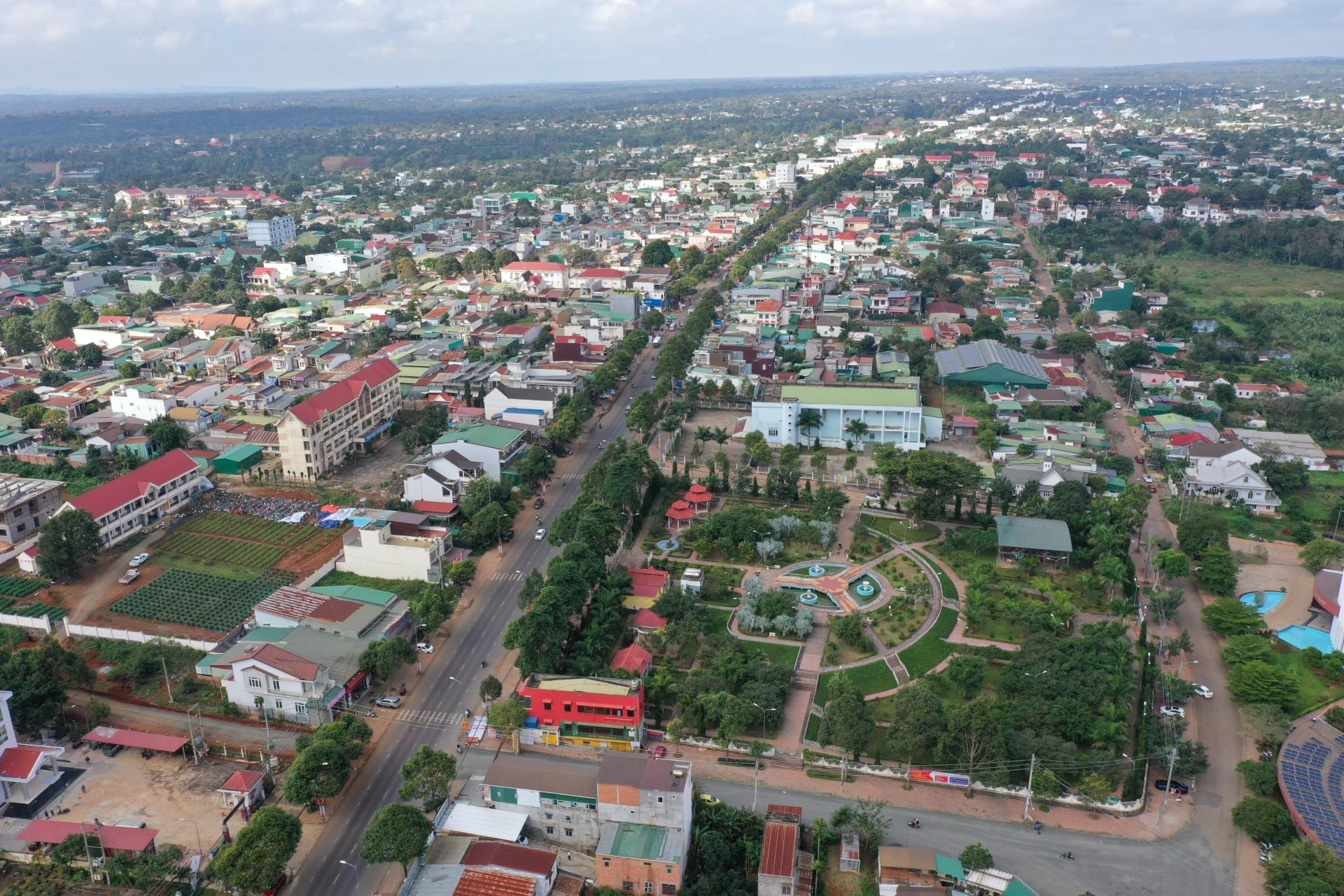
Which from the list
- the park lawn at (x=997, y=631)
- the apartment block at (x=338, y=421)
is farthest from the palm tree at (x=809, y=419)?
the apartment block at (x=338, y=421)

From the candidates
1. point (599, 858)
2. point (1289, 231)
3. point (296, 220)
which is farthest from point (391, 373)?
point (1289, 231)

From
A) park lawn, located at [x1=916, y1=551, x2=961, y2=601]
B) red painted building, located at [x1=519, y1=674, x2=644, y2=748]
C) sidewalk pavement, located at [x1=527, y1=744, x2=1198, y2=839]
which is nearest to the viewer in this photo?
sidewalk pavement, located at [x1=527, y1=744, x2=1198, y2=839]

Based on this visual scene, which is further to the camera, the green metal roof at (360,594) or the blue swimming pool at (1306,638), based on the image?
the green metal roof at (360,594)

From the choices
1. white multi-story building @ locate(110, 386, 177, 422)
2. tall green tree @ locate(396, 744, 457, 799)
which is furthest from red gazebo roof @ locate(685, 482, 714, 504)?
white multi-story building @ locate(110, 386, 177, 422)

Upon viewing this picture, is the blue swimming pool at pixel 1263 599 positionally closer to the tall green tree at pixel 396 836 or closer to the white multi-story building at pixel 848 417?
the white multi-story building at pixel 848 417

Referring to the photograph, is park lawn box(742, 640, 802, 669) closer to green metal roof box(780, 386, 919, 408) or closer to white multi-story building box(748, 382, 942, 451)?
white multi-story building box(748, 382, 942, 451)

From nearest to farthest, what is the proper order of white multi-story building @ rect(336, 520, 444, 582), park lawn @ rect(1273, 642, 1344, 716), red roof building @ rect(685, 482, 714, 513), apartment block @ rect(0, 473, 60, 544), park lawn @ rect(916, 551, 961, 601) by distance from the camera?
park lawn @ rect(1273, 642, 1344, 716)
park lawn @ rect(916, 551, 961, 601)
white multi-story building @ rect(336, 520, 444, 582)
apartment block @ rect(0, 473, 60, 544)
red roof building @ rect(685, 482, 714, 513)

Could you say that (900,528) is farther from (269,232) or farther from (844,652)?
(269,232)
